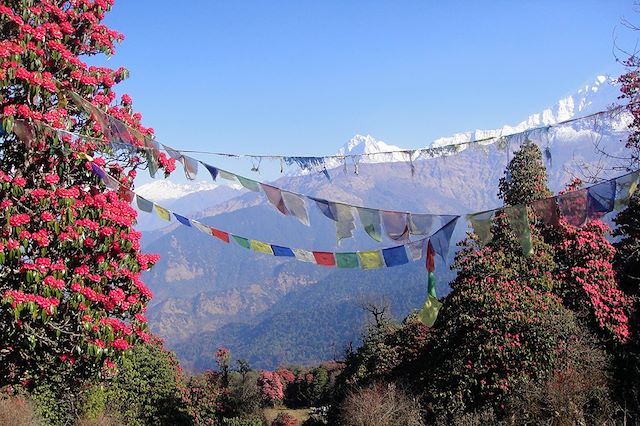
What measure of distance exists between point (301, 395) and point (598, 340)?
45034mm

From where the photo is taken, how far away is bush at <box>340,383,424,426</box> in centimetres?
1688

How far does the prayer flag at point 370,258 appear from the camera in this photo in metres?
6.97

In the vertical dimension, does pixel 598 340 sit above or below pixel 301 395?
above

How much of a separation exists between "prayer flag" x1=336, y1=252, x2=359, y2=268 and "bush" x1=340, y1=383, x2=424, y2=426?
30.8ft

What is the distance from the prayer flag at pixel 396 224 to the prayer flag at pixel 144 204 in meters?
3.09

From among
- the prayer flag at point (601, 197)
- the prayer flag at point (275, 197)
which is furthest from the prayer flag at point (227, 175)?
the prayer flag at point (601, 197)

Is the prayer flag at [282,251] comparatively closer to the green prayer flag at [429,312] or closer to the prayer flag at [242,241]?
the prayer flag at [242,241]

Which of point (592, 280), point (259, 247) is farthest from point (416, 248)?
point (592, 280)

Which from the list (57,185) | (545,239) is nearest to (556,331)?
(545,239)

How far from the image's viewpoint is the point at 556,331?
592 inches

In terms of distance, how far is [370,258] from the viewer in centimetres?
704

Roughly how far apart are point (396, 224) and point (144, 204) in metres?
3.44

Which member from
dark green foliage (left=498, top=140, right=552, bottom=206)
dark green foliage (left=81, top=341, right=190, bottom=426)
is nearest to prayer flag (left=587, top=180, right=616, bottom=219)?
dark green foliage (left=498, top=140, right=552, bottom=206)

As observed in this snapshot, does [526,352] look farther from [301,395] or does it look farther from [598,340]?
[301,395]
